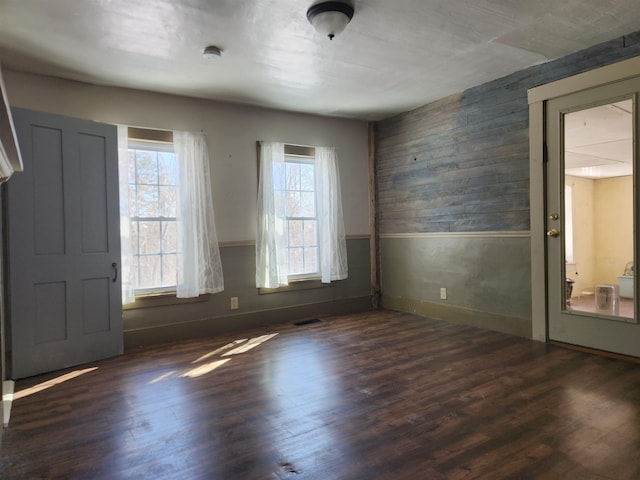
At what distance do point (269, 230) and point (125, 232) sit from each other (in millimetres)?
1511

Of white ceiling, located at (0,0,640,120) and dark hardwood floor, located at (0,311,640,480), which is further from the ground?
white ceiling, located at (0,0,640,120)

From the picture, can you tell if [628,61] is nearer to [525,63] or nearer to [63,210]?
→ [525,63]

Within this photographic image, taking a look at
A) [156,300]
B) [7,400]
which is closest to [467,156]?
[156,300]

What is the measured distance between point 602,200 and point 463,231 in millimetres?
1315

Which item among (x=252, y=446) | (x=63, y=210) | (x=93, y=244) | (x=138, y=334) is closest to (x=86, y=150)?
(x=63, y=210)

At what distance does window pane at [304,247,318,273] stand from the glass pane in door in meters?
2.76

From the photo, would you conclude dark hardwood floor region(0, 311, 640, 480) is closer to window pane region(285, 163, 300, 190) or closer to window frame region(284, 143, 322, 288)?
window frame region(284, 143, 322, 288)

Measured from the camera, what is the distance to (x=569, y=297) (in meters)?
3.39

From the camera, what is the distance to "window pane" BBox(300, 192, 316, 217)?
4.93 m

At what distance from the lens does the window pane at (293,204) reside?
191 inches

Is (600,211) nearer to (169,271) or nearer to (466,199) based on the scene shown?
(466,199)

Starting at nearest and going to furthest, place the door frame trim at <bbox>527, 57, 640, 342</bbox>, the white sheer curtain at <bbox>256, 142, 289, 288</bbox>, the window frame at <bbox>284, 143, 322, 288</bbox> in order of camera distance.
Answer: the door frame trim at <bbox>527, 57, 640, 342</bbox> < the white sheer curtain at <bbox>256, 142, 289, 288</bbox> < the window frame at <bbox>284, 143, 322, 288</bbox>

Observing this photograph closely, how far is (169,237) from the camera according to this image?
407cm

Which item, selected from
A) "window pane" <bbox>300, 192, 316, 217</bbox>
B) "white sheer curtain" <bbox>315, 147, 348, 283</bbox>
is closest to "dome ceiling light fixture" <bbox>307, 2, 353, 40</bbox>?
"white sheer curtain" <bbox>315, 147, 348, 283</bbox>
